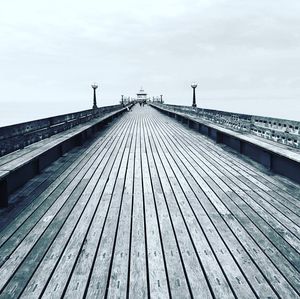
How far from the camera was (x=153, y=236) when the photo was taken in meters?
3.40

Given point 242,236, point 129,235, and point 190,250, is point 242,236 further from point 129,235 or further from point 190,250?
point 129,235

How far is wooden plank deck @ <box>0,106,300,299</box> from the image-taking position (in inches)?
98.7

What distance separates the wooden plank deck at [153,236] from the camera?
8.22 feet

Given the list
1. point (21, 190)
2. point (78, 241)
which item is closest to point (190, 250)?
point (78, 241)

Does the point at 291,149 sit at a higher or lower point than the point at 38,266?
higher

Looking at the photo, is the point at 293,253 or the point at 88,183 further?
the point at 88,183

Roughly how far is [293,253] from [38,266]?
2707mm

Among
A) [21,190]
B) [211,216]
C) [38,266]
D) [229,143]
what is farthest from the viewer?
[229,143]

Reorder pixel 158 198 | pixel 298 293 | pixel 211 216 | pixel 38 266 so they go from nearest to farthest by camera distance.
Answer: pixel 298 293, pixel 38 266, pixel 211 216, pixel 158 198

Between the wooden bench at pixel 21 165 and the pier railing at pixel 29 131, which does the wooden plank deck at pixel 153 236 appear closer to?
the wooden bench at pixel 21 165

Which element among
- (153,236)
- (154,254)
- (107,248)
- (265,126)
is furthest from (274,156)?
(107,248)

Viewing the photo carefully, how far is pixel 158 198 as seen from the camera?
15.3 feet

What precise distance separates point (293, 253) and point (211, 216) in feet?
3.87

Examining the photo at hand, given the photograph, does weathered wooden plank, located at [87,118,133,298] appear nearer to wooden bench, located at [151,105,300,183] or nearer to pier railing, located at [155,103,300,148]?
wooden bench, located at [151,105,300,183]
